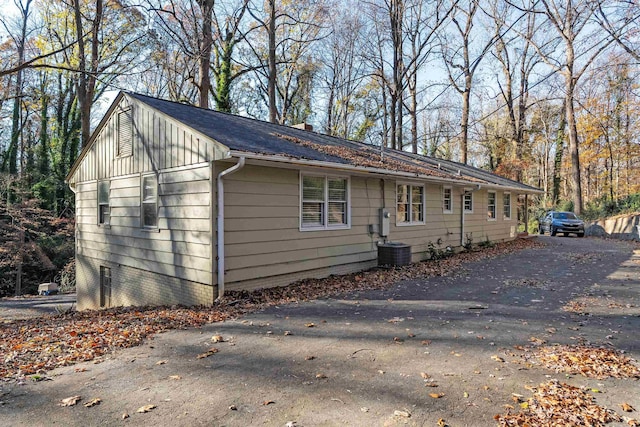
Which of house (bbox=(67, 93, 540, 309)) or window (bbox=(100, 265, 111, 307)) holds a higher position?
house (bbox=(67, 93, 540, 309))

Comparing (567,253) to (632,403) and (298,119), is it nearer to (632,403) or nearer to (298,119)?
(632,403)

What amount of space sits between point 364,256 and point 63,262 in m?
15.3

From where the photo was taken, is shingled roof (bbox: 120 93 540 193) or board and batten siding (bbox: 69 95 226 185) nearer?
shingled roof (bbox: 120 93 540 193)

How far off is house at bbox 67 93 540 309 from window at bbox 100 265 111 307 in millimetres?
28

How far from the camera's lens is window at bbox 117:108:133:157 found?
30.2 feet

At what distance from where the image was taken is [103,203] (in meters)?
10.3

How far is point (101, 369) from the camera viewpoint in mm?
3877

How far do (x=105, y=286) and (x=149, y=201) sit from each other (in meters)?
3.76

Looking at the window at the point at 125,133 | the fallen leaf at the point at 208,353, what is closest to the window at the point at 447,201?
the window at the point at 125,133

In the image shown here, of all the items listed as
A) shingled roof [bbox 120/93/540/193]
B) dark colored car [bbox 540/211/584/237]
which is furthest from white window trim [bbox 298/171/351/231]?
dark colored car [bbox 540/211/584/237]

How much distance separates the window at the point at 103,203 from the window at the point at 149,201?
2.12 metres

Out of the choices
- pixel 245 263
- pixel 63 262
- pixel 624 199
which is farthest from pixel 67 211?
pixel 624 199

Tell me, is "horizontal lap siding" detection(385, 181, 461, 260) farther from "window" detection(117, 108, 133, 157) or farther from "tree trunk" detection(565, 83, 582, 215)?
"tree trunk" detection(565, 83, 582, 215)

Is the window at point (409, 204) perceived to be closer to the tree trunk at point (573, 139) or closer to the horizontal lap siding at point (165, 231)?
the horizontal lap siding at point (165, 231)
